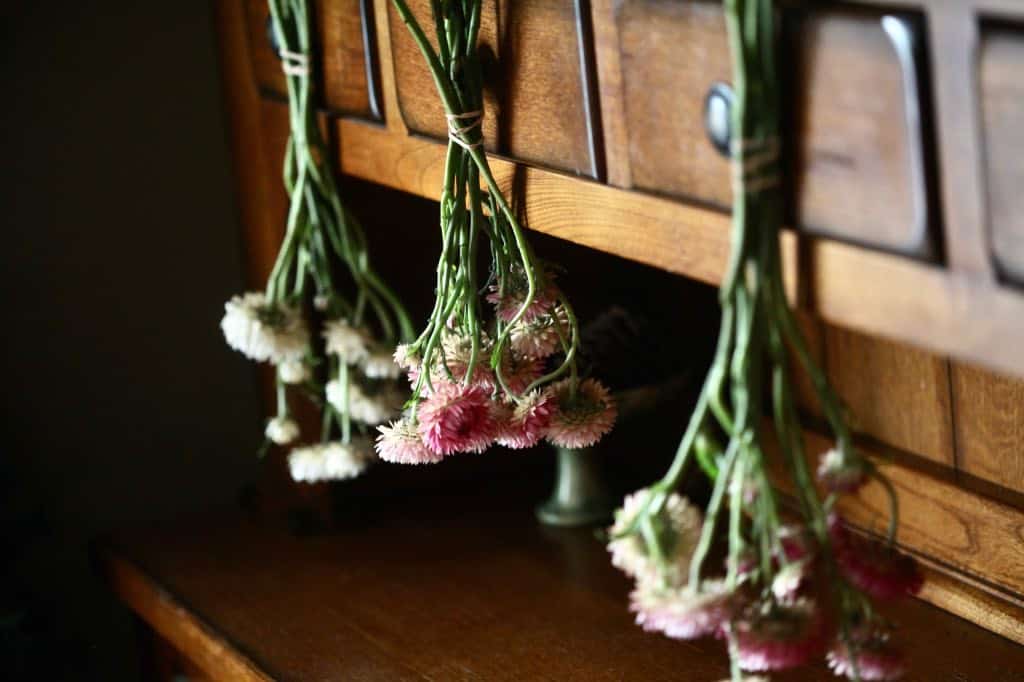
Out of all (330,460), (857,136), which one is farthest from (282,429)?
(857,136)

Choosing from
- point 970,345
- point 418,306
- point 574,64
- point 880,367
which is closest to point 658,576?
point 970,345

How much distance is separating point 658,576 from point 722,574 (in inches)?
21.6

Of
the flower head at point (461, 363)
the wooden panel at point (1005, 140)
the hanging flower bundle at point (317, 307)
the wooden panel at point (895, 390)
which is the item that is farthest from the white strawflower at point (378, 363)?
the wooden panel at point (1005, 140)

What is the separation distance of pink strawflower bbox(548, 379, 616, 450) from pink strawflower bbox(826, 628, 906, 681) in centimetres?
25

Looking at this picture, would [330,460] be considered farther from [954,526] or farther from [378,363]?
[954,526]

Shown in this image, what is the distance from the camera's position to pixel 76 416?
1462mm

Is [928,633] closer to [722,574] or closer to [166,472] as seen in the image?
[722,574]

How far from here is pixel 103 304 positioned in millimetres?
1452

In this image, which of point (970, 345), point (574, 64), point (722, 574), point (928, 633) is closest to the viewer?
Answer: point (970, 345)

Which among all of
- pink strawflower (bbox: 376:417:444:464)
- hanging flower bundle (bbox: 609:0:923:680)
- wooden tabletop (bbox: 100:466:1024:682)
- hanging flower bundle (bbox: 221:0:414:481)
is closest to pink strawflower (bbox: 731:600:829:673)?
hanging flower bundle (bbox: 609:0:923:680)

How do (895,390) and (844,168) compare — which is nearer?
(844,168)

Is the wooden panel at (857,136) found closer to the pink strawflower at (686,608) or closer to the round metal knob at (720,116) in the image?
the round metal knob at (720,116)

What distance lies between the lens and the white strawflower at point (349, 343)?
1.16 metres

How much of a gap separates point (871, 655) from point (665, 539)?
0.39 feet
